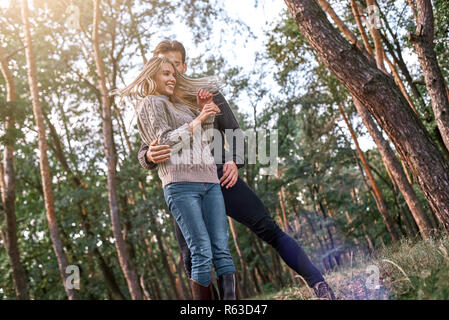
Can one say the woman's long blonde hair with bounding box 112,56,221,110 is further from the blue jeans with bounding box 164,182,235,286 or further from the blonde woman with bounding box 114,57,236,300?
the blue jeans with bounding box 164,182,235,286

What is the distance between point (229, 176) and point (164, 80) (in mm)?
855

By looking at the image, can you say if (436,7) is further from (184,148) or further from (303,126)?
(303,126)

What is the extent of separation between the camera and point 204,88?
9.79 ft

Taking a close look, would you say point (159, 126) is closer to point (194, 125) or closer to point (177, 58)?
point (194, 125)

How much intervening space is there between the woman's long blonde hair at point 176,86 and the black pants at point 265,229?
609mm

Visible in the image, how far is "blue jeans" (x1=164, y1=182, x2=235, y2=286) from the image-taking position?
2.40 meters

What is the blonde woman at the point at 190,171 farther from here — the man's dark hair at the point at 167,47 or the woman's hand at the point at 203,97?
the man's dark hair at the point at 167,47

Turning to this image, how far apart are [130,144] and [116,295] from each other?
669 cm

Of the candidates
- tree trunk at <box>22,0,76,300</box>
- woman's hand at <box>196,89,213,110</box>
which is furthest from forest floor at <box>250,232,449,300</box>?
tree trunk at <box>22,0,76,300</box>

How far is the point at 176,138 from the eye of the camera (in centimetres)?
247

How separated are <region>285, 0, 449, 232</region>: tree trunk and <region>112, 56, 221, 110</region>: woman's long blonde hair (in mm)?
1251

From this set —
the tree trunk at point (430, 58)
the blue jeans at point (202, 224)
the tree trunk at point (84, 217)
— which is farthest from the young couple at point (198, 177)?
the tree trunk at point (84, 217)

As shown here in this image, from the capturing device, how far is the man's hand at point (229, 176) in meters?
2.93

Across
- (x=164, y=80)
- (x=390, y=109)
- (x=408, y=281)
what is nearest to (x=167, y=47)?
(x=164, y=80)
